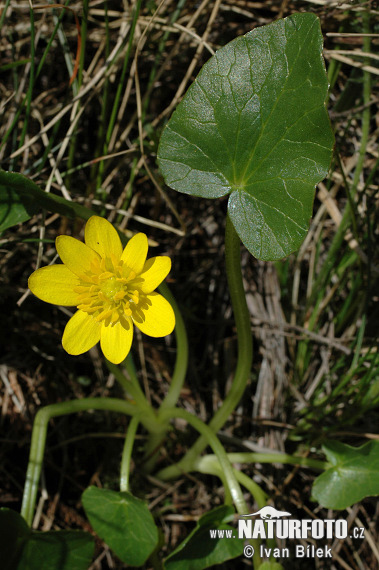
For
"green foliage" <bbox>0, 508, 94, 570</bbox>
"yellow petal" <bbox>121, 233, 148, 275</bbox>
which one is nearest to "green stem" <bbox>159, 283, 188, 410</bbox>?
"yellow petal" <bbox>121, 233, 148, 275</bbox>

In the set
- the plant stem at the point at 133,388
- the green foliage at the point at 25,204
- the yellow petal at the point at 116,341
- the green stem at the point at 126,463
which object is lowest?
the green stem at the point at 126,463

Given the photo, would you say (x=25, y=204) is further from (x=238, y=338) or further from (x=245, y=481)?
(x=245, y=481)

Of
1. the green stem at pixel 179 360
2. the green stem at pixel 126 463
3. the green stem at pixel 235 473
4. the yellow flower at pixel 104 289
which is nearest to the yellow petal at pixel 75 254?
the yellow flower at pixel 104 289

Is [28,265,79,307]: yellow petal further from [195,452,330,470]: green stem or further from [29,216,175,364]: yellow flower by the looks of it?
[195,452,330,470]: green stem

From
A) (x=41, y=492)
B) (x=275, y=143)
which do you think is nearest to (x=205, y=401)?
(x=41, y=492)

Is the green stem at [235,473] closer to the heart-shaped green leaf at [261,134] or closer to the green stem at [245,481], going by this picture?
the green stem at [245,481]

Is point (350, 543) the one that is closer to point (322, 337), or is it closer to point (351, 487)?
point (351, 487)

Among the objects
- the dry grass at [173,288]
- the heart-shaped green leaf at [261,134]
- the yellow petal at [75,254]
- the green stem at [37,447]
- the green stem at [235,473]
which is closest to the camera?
the heart-shaped green leaf at [261,134]
